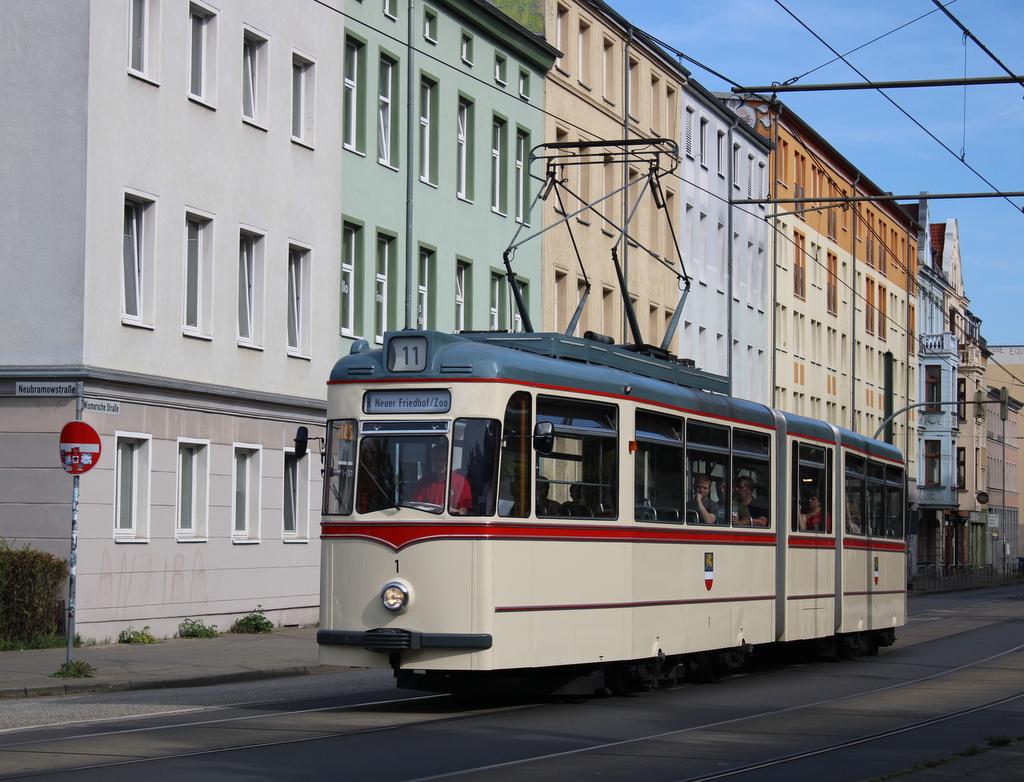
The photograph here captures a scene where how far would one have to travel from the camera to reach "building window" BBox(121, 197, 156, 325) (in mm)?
24656

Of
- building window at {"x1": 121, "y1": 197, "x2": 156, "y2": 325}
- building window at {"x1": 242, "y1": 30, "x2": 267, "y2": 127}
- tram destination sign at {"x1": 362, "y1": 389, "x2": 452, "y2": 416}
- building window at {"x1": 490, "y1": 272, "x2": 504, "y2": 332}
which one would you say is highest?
building window at {"x1": 242, "y1": 30, "x2": 267, "y2": 127}

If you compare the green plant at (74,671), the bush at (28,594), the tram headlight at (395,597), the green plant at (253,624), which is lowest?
the green plant at (253,624)

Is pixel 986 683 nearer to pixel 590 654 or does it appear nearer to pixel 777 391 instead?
pixel 590 654

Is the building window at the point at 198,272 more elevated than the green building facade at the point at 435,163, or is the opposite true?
the green building facade at the point at 435,163

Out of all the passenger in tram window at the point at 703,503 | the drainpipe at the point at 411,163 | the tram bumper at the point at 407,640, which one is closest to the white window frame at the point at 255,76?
the drainpipe at the point at 411,163

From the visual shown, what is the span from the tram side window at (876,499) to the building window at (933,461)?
67.1m

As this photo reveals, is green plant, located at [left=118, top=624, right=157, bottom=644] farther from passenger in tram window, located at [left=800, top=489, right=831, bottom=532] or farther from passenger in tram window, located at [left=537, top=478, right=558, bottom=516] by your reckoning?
passenger in tram window, located at [left=537, top=478, right=558, bottom=516]

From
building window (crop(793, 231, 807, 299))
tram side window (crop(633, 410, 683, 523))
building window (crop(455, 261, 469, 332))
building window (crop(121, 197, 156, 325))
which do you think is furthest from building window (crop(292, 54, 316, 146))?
building window (crop(793, 231, 807, 299))

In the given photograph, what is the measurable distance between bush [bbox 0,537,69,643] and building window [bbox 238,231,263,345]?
6992 mm

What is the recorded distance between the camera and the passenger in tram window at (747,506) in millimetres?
18312

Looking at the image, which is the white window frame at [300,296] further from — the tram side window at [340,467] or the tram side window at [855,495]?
the tram side window at [340,467]

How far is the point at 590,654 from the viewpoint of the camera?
48.8ft

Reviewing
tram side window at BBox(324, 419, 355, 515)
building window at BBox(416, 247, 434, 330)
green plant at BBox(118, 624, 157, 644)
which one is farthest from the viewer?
building window at BBox(416, 247, 434, 330)

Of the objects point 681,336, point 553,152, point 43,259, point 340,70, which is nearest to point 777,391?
point 681,336
